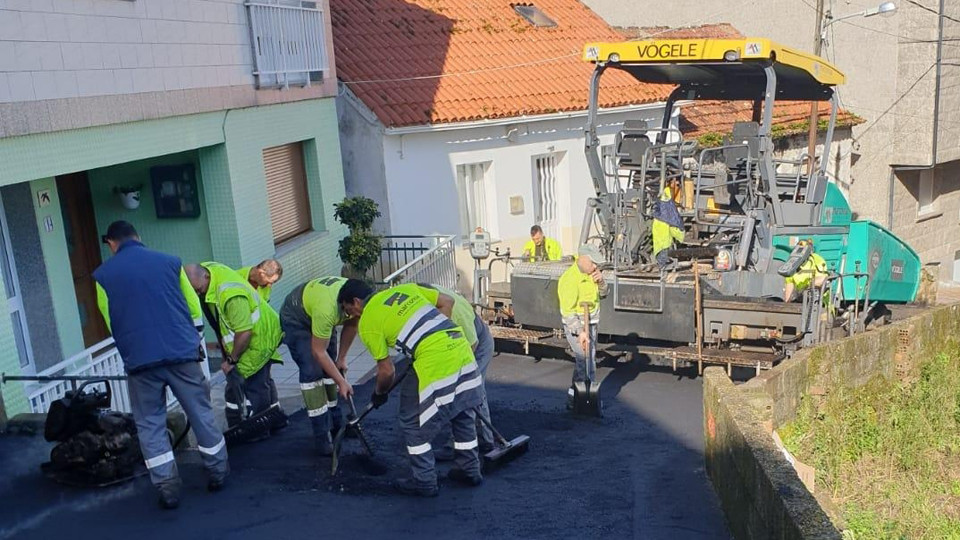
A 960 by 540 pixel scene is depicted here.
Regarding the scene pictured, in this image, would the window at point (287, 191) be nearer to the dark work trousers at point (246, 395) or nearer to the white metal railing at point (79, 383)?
the white metal railing at point (79, 383)

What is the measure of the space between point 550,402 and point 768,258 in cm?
261

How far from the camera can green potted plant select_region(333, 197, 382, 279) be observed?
446 inches

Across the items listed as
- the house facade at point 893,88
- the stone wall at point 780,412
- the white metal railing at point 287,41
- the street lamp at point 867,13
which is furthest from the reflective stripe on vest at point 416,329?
the house facade at point 893,88

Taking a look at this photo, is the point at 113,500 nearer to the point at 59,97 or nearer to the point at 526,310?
the point at 59,97

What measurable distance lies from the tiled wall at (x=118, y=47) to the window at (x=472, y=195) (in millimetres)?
4818

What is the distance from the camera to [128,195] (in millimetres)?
9820

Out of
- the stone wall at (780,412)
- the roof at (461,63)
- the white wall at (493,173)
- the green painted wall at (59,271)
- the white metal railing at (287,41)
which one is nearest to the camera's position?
the stone wall at (780,412)

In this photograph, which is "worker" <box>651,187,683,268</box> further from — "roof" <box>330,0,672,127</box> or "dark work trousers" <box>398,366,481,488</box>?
"roof" <box>330,0,672,127</box>

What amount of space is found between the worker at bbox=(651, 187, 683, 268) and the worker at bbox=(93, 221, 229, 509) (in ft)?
16.9

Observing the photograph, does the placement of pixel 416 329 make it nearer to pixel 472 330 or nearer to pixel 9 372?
pixel 472 330

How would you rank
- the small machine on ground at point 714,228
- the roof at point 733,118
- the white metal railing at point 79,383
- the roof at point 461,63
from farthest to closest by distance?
the roof at point 733,118 → the roof at point 461,63 → the small machine on ground at point 714,228 → the white metal railing at point 79,383

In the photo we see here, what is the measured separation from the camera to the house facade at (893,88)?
18.3 m

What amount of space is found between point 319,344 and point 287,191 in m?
5.67

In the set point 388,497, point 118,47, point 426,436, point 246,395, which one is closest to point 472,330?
point 426,436
